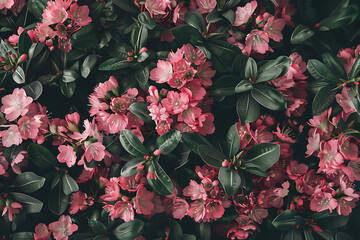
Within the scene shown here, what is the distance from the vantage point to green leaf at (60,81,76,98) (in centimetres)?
126

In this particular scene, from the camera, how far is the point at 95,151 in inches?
45.5

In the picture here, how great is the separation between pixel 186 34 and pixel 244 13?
0.79 feet

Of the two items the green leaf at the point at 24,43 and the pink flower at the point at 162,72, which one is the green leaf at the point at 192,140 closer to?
the pink flower at the point at 162,72

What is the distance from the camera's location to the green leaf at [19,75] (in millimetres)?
1186

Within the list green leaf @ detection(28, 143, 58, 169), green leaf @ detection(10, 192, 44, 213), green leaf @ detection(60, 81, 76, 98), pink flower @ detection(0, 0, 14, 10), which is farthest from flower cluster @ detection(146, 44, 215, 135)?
pink flower @ detection(0, 0, 14, 10)

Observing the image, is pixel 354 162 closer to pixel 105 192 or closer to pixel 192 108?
pixel 192 108

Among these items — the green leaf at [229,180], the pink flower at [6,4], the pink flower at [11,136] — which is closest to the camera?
the green leaf at [229,180]

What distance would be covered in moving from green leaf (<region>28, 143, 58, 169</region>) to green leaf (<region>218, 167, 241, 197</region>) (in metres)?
0.63

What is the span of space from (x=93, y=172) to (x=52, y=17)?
59cm

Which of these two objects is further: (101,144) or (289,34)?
(289,34)

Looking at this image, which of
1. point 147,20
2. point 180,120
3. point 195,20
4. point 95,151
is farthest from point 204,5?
point 95,151

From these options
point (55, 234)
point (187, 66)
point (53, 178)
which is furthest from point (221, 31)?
point (55, 234)

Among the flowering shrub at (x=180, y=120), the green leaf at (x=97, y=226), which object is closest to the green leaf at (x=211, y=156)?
the flowering shrub at (x=180, y=120)

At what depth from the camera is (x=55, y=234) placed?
1248 millimetres
